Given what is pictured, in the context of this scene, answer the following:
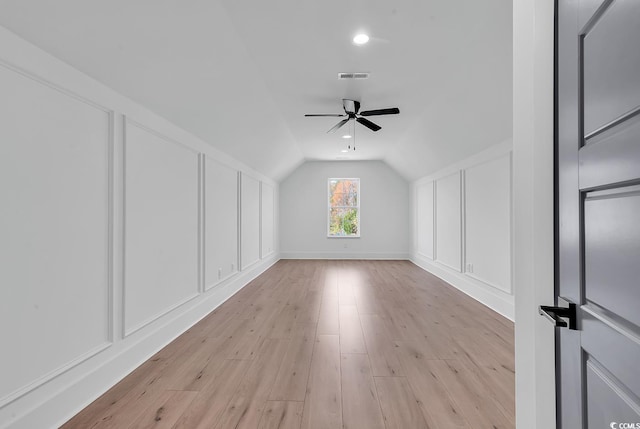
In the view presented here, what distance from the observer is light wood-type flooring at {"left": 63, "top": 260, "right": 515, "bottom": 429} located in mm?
1724

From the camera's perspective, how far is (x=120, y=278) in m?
2.17

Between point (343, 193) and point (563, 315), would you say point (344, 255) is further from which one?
point (563, 315)

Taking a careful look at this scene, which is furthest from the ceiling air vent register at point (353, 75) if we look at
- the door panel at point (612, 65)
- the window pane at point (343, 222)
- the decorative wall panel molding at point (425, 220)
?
the window pane at point (343, 222)

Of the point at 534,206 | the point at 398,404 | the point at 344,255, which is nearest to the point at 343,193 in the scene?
the point at 344,255

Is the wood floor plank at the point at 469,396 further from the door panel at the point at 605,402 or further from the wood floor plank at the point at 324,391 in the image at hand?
the door panel at the point at 605,402

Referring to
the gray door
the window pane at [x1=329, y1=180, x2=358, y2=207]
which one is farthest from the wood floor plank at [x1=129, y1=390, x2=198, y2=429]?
the window pane at [x1=329, y1=180, x2=358, y2=207]

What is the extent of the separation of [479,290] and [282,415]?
3536 millimetres

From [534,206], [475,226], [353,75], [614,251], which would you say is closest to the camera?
[614,251]

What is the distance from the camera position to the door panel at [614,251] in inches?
24.0

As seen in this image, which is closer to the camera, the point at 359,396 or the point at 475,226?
the point at 359,396

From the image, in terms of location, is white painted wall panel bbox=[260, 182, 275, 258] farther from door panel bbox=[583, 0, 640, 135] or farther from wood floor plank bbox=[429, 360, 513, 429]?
door panel bbox=[583, 0, 640, 135]

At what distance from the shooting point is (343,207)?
27.1 feet

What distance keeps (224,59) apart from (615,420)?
122 inches

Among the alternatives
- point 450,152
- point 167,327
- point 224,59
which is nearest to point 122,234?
point 167,327
